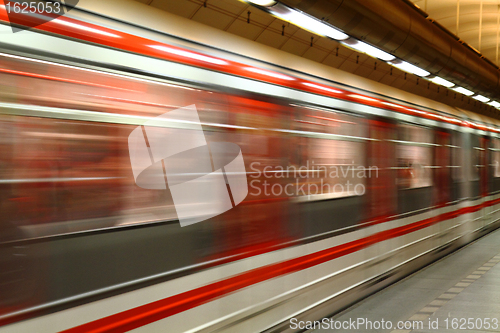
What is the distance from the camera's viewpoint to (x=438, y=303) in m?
5.80

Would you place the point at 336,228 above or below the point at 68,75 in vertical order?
below

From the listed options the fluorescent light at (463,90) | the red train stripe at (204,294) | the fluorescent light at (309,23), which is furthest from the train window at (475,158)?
the red train stripe at (204,294)

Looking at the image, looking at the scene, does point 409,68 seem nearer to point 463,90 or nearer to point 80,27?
point 463,90

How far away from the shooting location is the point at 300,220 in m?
4.38

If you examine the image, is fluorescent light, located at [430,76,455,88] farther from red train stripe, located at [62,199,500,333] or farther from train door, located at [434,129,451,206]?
red train stripe, located at [62,199,500,333]

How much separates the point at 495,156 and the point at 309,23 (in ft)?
26.7

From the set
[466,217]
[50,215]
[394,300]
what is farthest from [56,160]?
[466,217]

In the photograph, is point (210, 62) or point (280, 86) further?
point (280, 86)

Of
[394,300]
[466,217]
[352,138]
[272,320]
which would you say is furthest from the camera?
[466,217]

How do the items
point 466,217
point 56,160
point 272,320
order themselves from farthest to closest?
point 466,217, point 272,320, point 56,160

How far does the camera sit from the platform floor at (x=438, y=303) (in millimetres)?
4961

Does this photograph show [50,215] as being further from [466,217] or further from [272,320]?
[466,217]

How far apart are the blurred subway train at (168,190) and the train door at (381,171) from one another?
3cm

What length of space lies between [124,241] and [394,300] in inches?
167
